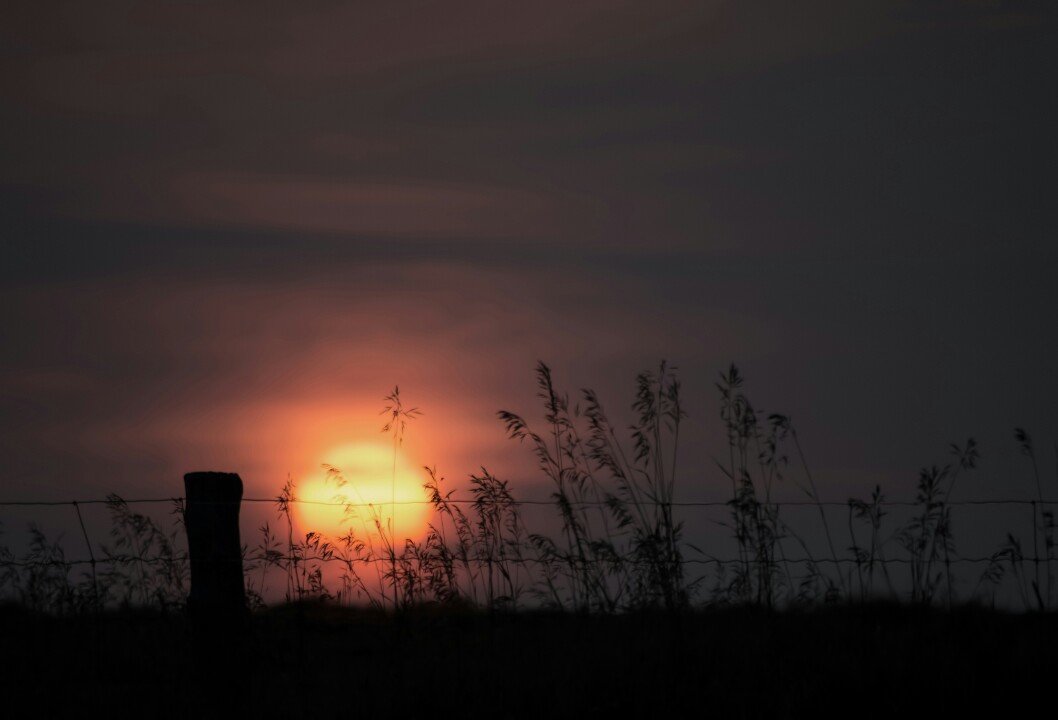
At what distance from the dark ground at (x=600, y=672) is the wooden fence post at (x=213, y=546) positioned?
0.19 m

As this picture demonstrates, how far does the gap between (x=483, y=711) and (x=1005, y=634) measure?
146 inches

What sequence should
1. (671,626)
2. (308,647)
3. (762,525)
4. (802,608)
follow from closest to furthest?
(671,626)
(762,525)
(802,608)
(308,647)

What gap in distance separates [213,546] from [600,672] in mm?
2435

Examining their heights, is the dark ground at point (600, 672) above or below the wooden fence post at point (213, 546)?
below

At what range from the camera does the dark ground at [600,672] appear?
612 centimetres

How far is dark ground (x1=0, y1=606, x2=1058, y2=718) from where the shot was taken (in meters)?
6.12

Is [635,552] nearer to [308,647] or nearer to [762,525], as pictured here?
[762,525]

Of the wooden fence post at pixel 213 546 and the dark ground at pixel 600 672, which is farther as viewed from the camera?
the wooden fence post at pixel 213 546

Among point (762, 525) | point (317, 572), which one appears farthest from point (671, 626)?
point (317, 572)

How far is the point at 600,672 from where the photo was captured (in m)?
6.38

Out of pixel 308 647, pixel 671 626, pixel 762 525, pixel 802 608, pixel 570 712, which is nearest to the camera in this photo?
pixel 570 712

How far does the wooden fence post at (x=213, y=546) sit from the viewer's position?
6387 millimetres

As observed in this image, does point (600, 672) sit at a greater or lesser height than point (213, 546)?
lesser

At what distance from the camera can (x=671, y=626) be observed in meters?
6.93
